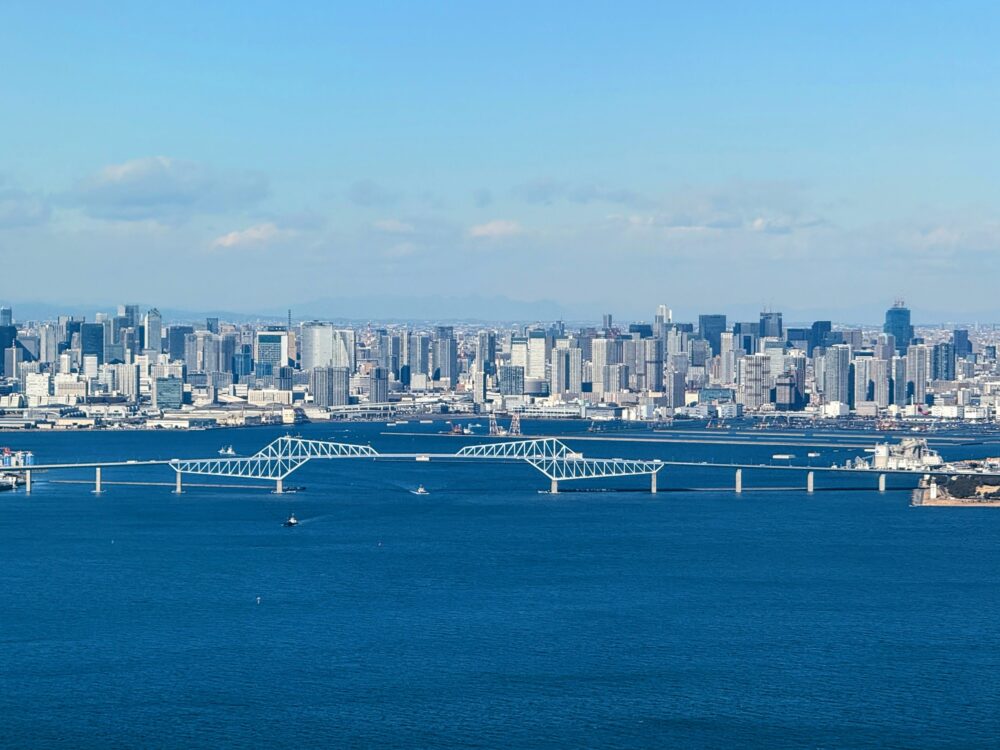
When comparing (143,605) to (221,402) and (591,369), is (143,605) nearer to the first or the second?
(221,402)

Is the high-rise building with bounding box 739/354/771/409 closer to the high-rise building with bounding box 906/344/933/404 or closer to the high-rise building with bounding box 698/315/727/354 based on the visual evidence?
the high-rise building with bounding box 906/344/933/404

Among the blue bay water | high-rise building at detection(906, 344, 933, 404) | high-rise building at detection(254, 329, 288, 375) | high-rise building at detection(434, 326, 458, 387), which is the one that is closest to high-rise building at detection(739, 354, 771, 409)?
high-rise building at detection(906, 344, 933, 404)

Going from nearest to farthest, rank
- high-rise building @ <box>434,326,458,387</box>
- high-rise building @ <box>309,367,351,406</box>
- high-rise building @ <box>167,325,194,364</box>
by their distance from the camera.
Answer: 1. high-rise building @ <box>309,367,351,406</box>
2. high-rise building @ <box>434,326,458,387</box>
3. high-rise building @ <box>167,325,194,364</box>

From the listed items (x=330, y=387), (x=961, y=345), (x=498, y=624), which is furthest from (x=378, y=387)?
(x=498, y=624)

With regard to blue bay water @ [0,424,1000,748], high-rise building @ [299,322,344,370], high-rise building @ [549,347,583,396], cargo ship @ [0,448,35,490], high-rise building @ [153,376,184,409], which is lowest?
blue bay water @ [0,424,1000,748]

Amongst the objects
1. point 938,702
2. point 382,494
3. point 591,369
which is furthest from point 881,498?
point 591,369

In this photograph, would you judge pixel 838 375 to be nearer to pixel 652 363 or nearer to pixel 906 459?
pixel 652 363

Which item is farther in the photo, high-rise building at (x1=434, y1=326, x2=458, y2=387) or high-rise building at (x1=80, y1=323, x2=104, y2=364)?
high-rise building at (x1=434, y1=326, x2=458, y2=387)

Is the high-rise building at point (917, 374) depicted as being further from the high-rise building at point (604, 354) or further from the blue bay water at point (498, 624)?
the blue bay water at point (498, 624)
